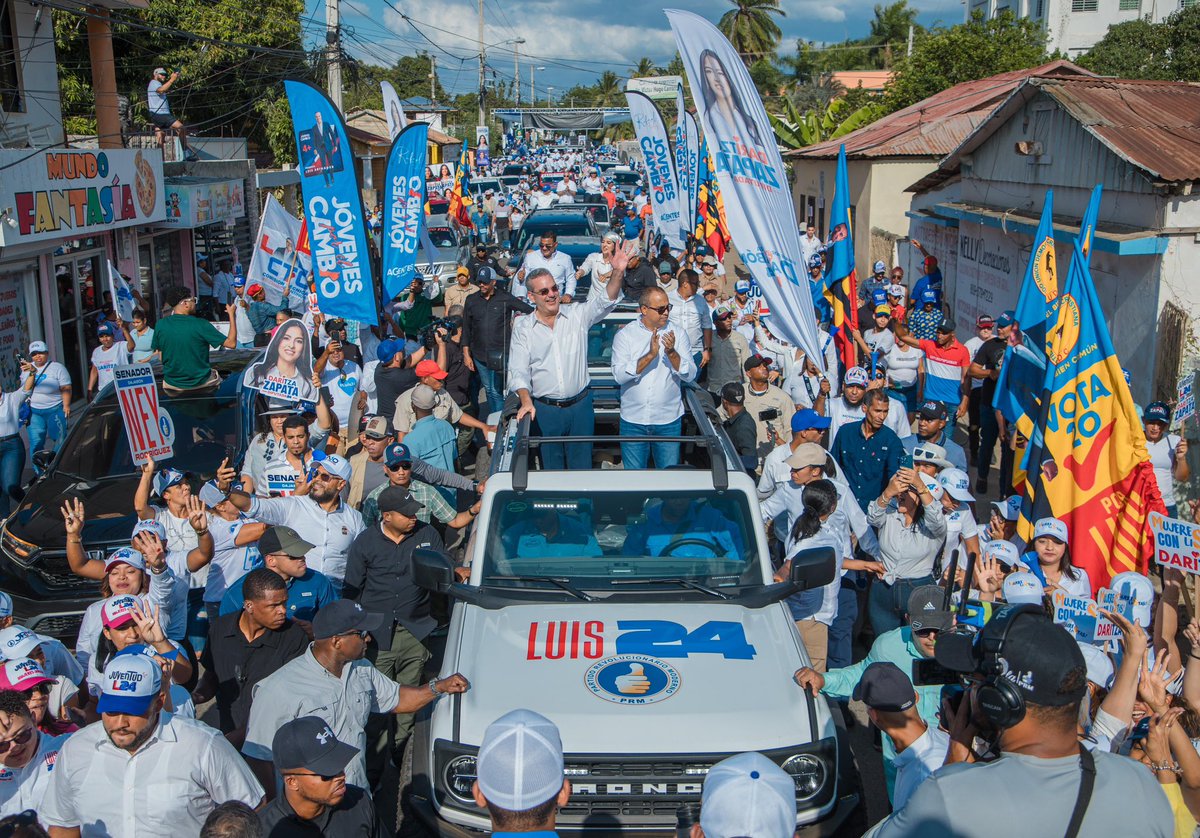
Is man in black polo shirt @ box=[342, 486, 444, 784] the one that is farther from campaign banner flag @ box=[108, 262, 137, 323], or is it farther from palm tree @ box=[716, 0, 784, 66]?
palm tree @ box=[716, 0, 784, 66]

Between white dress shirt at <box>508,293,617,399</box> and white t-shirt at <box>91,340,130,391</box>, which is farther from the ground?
white dress shirt at <box>508,293,617,399</box>

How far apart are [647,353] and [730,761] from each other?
17.1 feet

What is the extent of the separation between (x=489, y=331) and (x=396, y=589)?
6269 mm

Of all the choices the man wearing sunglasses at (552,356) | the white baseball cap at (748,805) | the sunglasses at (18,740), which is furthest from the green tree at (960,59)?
the white baseball cap at (748,805)

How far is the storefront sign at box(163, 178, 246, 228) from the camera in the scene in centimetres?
2089

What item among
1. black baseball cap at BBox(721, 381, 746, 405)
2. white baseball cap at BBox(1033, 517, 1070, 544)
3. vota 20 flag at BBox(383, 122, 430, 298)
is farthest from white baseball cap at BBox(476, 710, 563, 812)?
vota 20 flag at BBox(383, 122, 430, 298)

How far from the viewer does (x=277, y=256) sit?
542 inches

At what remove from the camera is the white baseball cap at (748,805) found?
2916 mm

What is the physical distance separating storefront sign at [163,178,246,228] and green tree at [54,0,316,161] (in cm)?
372

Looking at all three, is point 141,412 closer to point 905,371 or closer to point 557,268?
point 905,371

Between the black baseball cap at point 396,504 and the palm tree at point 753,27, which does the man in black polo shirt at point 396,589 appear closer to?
the black baseball cap at point 396,504

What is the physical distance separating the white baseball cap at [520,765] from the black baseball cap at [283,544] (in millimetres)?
2739

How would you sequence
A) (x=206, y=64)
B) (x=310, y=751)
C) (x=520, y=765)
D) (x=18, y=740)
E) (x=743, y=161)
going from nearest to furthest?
(x=520, y=765) < (x=310, y=751) < (x=18, y=740) < (x=743, y=161) < (x=206, y=64)

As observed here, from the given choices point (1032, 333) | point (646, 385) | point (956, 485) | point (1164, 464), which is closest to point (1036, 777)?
point (956, 485)
